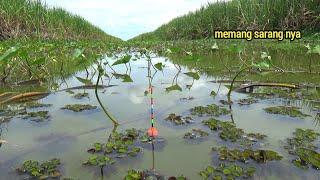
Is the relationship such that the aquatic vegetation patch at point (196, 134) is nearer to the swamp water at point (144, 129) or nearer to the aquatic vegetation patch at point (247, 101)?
the swamp water at point (144, 129)

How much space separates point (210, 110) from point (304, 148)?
1022 mm

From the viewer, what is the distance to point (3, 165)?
2.04 meters

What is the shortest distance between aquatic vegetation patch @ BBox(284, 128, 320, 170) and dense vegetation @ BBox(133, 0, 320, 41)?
29.5 feet

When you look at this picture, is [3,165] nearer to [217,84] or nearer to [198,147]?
[198,147]

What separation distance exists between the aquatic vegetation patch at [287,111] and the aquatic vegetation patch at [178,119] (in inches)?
28.4

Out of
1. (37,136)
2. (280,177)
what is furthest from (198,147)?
(37,136)

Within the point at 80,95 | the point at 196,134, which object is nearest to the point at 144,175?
the point at 196,134

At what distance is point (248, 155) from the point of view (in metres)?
2.12

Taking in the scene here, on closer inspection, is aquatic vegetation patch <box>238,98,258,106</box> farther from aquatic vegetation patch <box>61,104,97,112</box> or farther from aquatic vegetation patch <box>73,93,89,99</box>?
aquatic vegetation patch <box>73,93,89,99</box>

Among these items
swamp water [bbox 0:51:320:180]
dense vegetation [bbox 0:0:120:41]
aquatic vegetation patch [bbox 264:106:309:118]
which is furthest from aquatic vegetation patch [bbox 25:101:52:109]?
dense vegetation [bbox 0:0:120:41]
